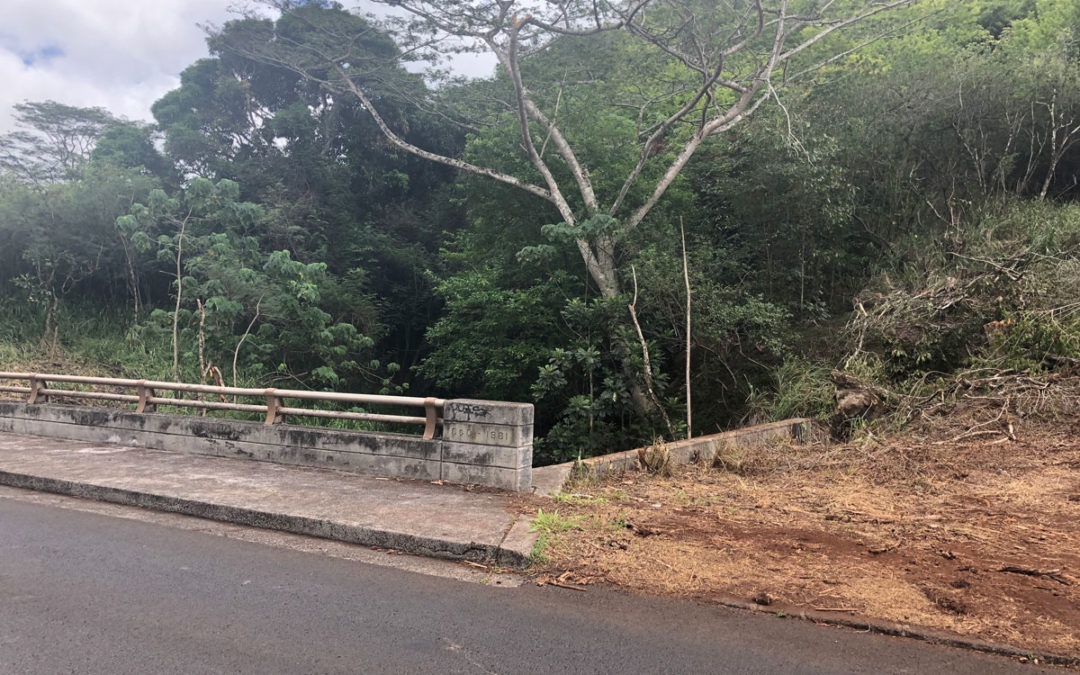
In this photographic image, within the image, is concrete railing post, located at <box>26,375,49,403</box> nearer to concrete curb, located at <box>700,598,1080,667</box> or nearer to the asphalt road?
the asphalt road

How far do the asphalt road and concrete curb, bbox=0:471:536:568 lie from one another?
16.6 inches

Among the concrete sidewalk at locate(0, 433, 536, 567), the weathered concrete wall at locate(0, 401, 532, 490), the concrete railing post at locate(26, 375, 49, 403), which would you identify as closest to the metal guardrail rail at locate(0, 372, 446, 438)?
the concrete railing post at locate(26, 375, 49, 403)

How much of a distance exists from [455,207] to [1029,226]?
1780cm

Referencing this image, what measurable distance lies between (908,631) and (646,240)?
12.3 metres

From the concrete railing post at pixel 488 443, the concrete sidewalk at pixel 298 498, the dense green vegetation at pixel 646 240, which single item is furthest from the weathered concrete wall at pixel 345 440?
the dense green vegetation at pixel 646 240

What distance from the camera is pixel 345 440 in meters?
7.79

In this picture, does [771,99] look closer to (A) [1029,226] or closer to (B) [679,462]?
(A) [1029,226]

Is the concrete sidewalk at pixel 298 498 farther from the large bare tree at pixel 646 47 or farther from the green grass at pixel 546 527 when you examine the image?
the large bare tree at pixel 646 47

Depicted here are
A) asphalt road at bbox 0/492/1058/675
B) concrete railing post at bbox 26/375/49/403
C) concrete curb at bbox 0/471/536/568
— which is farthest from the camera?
concrete railing post at bbox 26/375/49/403

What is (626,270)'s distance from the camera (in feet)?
48.9

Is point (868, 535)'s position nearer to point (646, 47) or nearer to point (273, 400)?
point (273, 400)

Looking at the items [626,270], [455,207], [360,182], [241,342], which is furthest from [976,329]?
[360,182]

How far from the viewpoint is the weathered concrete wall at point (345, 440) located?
6789mm

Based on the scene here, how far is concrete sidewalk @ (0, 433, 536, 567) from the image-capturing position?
5.35 meters
